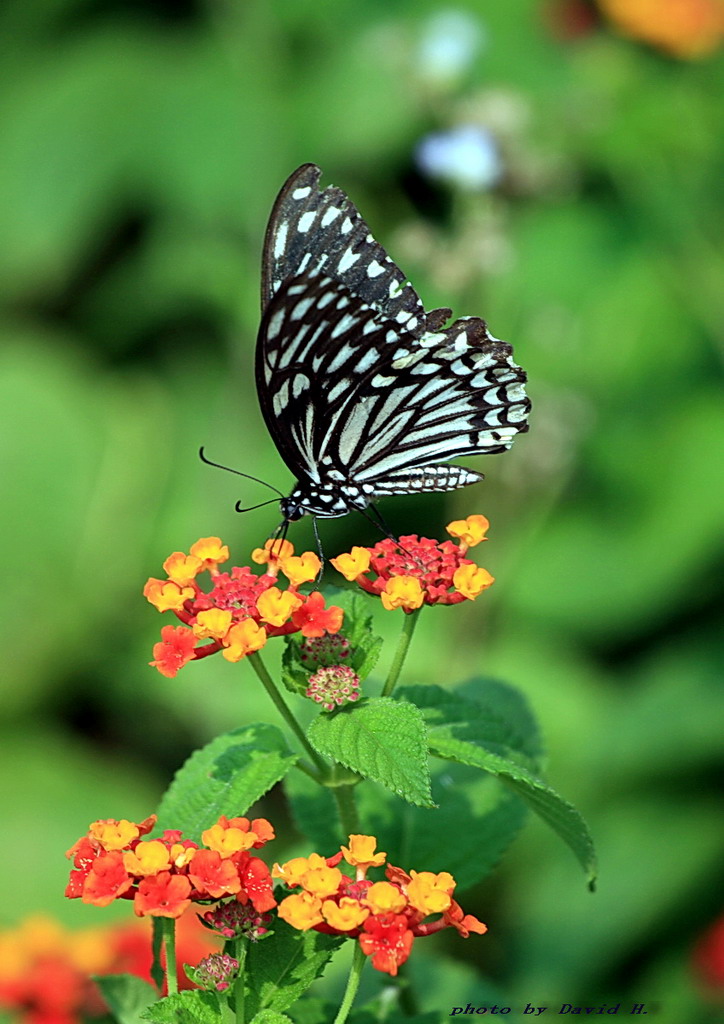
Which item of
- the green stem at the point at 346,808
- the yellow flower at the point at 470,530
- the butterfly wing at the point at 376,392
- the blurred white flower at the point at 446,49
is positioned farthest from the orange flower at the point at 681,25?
the green stem at the point at 346,808

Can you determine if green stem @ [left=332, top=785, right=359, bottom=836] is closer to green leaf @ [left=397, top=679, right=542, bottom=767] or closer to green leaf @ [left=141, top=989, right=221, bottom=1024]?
green leaf @ [left=397, top=679, right=542, bottom=767]

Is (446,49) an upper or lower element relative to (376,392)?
upper

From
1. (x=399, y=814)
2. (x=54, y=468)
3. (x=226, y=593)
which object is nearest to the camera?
(x=226, y=593)

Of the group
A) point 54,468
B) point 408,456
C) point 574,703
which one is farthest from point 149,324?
point 408,456

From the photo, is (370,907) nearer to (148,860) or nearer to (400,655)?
(148,860)

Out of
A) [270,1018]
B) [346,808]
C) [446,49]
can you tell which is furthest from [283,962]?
[446,49]

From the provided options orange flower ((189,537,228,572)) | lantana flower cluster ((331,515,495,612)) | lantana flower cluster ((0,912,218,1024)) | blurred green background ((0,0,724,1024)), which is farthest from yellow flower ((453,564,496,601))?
blurred green background ((0,0,724,1024))

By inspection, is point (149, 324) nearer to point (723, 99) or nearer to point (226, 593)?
point (723, 99)
